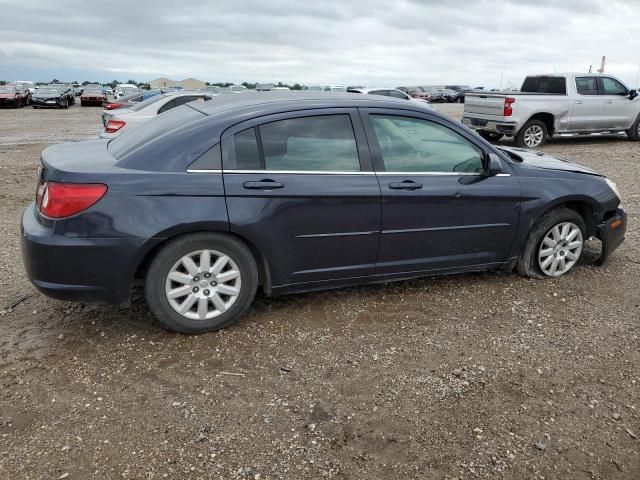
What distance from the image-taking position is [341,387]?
10.4 feet

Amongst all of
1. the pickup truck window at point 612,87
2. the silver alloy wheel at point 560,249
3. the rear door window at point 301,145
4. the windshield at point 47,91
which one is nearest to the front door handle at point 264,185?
the rear door window at point 301,145

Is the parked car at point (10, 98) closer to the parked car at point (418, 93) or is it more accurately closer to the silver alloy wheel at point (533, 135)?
the parked car at point (418, 93)

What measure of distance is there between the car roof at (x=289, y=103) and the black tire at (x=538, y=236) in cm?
131

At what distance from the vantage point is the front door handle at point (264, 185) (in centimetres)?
358

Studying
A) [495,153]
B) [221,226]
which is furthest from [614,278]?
[221,226]

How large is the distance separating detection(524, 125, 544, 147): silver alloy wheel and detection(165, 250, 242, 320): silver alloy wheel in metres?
11.4

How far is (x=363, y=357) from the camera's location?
3.48m

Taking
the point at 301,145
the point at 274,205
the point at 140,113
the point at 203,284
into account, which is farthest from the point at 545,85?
the point at 203,284

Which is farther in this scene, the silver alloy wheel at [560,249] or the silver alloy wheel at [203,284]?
Answer: the silver alloy wheel at [560,249]

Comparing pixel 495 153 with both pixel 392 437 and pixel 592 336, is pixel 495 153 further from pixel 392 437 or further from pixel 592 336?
pixel 392 437

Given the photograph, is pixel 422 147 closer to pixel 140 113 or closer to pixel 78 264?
pixel 78 264

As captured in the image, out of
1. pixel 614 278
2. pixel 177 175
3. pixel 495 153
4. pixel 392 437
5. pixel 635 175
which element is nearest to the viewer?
→ pixel 392 437

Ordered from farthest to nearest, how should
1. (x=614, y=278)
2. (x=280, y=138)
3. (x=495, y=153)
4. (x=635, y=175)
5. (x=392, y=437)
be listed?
(x=635, y=175) → (x=614, y=278) → (x=495, y=153) → (x=280, y=138) → (x=392, y=437)

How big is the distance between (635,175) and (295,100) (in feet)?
28.2
